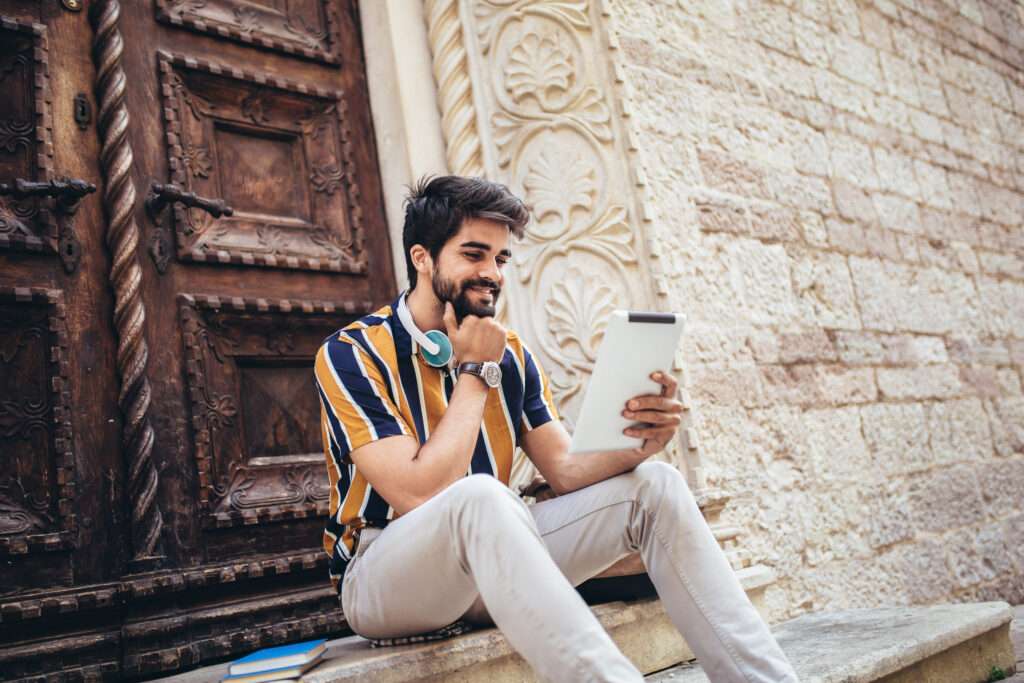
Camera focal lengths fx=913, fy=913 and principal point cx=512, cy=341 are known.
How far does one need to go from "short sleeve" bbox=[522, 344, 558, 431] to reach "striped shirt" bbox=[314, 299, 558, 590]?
0.13 ft

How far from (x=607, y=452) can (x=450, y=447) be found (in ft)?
1.45

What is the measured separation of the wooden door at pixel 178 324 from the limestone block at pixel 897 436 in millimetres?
2336

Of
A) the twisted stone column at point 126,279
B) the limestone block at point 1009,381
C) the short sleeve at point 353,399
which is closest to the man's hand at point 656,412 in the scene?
the short sleeve at point 353,399

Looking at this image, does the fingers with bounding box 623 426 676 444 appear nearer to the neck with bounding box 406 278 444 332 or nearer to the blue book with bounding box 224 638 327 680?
the neck with bounding box 406 278 444 332

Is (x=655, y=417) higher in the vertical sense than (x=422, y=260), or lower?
lower

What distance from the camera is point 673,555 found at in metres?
1.98

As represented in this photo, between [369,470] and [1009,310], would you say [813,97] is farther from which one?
[369,470]

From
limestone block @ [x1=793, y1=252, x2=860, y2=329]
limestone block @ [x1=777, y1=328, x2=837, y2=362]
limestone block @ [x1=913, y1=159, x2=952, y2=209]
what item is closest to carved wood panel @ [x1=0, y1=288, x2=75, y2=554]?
limestone block @ [x1=777, y1=328, x2=837, y2=362]

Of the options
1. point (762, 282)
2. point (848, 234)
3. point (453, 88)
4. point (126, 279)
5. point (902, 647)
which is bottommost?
point (902, 647)

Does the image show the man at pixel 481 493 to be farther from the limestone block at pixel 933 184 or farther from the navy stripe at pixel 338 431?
the limestone block at pixel 933 184

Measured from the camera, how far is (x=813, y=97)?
448 centimetres

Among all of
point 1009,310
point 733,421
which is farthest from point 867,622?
point 1009,310

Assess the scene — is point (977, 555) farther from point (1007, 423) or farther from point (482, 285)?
point (482, 285)

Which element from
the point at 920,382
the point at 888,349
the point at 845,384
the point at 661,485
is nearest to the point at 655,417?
the point at 661,485
